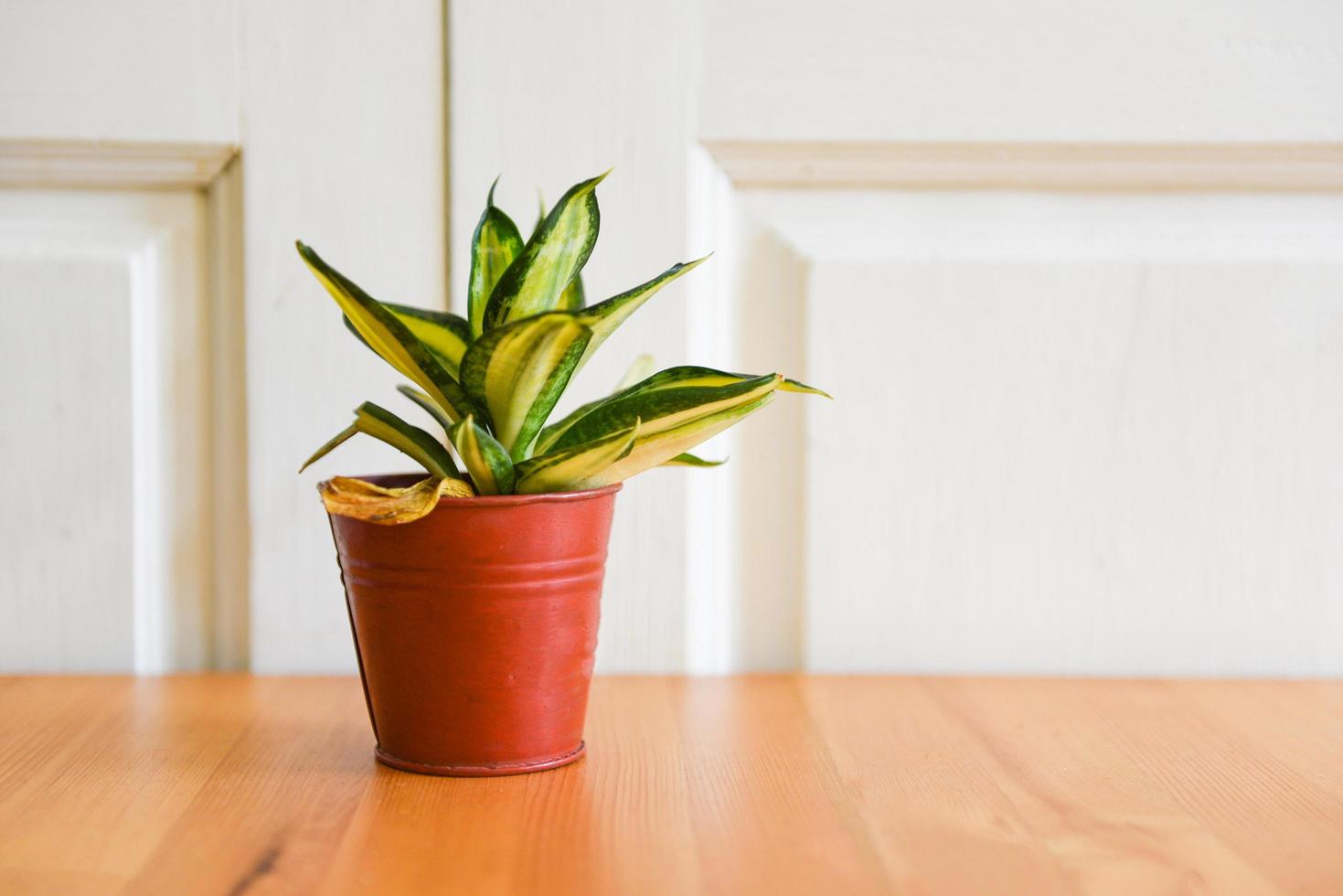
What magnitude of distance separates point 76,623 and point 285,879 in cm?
45

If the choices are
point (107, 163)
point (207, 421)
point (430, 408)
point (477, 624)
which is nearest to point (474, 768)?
point (477, 624)

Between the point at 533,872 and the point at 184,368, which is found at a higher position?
the point at 184,368

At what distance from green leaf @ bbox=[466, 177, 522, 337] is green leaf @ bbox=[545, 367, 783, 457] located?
0.08m

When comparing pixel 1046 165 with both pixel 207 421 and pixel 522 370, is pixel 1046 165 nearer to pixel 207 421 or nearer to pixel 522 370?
pixel 522 370

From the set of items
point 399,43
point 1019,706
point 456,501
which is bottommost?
point 1019,706

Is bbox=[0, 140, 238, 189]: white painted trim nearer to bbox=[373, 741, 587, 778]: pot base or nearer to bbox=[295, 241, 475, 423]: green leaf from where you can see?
bbox=[295, 241, 475, 423]: green leaf

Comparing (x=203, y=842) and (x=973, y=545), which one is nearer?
(x=203, y=842)

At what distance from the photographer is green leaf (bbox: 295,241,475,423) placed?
21.8 inches

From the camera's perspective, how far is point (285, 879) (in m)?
0.47

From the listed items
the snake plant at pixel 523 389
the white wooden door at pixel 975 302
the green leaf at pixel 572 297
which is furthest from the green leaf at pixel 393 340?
the white wooden door at pixel 975 302

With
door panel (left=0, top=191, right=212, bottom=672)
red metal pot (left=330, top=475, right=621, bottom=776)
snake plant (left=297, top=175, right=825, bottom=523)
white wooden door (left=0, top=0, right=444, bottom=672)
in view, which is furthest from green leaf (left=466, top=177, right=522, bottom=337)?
door panel (left=0, top=191, right=212, bottom=672)

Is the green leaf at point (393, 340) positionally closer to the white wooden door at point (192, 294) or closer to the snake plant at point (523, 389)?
the snake plant at point (523, 389)

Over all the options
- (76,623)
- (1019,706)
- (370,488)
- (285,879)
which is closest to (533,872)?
(285,879)

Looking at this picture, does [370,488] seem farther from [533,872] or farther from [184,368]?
[184,368]
